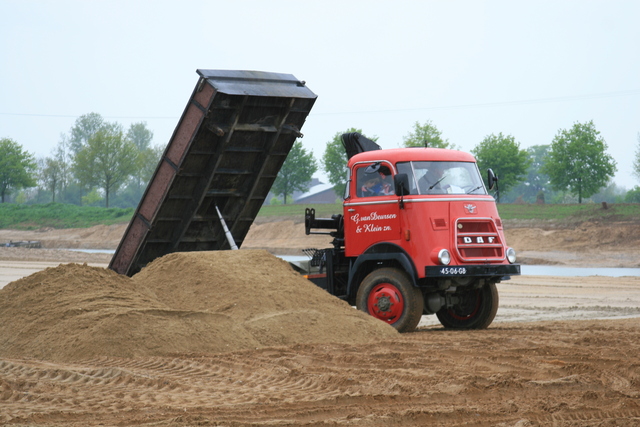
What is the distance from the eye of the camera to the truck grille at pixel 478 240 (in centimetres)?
1168

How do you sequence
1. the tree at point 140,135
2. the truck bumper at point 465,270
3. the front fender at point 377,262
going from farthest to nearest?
1. the tree at point 140,135
2. the front fender at point 377,262
3. the truck bumper at point 465,270

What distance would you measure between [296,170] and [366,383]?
6332cm

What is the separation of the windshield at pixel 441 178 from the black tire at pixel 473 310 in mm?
1715

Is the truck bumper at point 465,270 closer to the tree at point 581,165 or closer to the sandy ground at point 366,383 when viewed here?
the sandy ground at point 366,383

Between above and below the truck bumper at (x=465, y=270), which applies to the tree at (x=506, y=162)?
above

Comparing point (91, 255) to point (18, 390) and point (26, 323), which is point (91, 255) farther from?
point (18, 390)

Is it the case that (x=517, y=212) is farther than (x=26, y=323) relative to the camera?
Yes

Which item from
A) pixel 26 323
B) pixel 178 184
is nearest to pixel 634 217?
pixel 178 184

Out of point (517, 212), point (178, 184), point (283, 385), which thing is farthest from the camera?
point (517, 212)

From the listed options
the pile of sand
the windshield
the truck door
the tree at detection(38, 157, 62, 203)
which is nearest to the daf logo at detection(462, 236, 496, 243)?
the windshield

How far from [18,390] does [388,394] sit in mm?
3504

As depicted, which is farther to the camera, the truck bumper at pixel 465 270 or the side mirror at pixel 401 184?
the side mirror at pixel 401 184

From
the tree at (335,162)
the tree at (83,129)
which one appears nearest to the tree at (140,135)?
the tree at (83,129)

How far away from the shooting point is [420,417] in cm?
632
